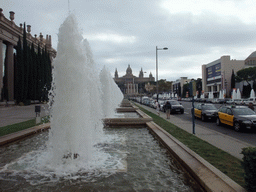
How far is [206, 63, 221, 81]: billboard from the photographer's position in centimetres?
9700

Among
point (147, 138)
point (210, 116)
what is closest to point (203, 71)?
point (210, 116)

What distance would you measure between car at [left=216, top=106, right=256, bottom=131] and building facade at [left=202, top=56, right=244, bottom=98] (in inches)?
3136

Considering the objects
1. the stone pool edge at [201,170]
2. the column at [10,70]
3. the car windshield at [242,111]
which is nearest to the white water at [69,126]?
the stone pool edge at [201,170]

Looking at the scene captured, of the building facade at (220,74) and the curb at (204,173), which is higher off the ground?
the building facade at (220,74)

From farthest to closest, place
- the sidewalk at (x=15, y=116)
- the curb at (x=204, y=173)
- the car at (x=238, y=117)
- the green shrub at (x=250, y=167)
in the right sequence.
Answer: the sidewalk at (x=15, y=116), the car at (x=238, y=117), the curb at (x=204, y=173), the green shrub at (x=250, y=167)

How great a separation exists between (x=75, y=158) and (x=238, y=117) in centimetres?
1038

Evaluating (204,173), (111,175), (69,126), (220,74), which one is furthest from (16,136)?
(220,74)

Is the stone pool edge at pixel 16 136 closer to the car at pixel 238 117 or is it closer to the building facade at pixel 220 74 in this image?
the car at pixel 238 117

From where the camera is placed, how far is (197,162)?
536 centimetres

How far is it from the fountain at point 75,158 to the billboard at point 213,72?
99206 mm

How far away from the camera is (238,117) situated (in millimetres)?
12312

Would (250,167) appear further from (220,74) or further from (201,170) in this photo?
(220,74)

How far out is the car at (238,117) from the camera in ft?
38.1

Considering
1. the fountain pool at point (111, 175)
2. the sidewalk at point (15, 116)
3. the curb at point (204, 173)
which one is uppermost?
the curb at point (204, 173)
